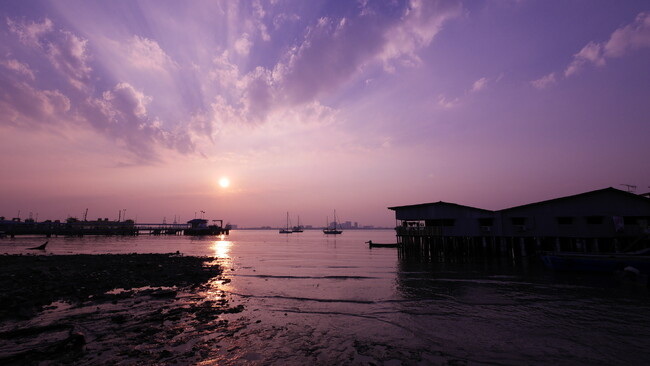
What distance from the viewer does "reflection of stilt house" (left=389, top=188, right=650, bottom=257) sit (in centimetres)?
3606

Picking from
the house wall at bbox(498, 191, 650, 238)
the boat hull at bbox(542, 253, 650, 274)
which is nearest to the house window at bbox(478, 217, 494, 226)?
the house wall at bbox(498, 191, 650, 238)

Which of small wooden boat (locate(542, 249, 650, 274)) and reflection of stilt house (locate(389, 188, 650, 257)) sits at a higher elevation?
reflection of stilt house (locate(389, 188, 650, 257))

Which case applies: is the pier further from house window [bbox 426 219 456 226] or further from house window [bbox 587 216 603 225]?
house window [bbox 587 216 603 225]

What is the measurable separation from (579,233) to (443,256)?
17.0 meters

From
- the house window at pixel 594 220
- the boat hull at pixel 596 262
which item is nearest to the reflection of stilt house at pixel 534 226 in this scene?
the house window at pixel 594 220

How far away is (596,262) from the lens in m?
29.2

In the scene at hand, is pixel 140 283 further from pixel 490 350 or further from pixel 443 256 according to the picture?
pixel 443 256

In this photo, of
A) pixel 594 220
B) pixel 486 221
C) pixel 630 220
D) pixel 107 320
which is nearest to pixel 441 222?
pixel 486 221

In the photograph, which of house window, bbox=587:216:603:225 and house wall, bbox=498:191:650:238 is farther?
house window, bbox=587:216:603:225

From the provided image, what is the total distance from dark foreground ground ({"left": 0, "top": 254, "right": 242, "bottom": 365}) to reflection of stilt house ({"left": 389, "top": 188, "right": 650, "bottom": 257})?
35982 millimetres

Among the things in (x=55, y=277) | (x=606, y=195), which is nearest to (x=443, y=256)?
(x=606, y=195)

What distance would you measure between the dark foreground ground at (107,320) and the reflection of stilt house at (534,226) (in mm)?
35982

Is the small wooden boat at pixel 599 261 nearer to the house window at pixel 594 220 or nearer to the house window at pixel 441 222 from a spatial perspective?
the house window at pixel 594 220

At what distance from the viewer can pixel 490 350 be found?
34.8 ft
